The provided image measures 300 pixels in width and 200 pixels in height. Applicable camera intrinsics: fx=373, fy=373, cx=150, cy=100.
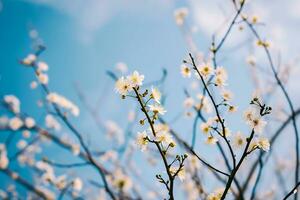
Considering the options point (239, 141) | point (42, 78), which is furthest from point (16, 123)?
point (239, 141)

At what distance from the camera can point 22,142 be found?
9.62 meters

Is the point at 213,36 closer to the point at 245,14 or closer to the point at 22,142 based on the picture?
the point at 245,14

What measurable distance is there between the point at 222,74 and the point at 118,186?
9.72 feet

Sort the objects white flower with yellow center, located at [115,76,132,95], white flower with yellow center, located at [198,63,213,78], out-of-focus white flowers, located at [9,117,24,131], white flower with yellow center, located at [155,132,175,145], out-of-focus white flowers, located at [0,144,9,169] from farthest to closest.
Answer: out-of-focus white flowers, located at [9,117,24,131]
out-of-focus white flowers, located at [0,144,9,169]
white flower with yellow center, located at [198,63,213,78]
white flower with yellow center, located at [115,76,132,95]
white flower with yellow center, located at [155,132,175,145]

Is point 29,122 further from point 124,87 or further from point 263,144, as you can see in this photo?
point 263,144

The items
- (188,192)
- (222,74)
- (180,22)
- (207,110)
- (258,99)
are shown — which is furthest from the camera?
(188,192)

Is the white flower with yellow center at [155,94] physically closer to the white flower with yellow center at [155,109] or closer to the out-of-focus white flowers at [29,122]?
the white flower with yellow center at [155,109]

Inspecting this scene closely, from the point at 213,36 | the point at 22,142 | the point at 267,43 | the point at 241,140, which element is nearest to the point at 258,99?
the point at 241,140

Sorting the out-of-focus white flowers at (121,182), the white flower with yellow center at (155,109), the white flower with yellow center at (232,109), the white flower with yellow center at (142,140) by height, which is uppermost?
the out-of-focus white flowers at (121,182)

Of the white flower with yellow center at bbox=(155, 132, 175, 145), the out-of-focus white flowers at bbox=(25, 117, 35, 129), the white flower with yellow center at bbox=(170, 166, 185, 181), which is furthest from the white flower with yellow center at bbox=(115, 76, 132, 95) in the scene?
the out-of-focus white flowers at bbox=(25, 117, 35, 129)

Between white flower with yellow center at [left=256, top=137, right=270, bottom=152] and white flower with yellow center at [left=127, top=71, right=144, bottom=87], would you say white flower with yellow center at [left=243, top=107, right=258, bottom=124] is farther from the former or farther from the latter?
white flower with yellow center at [left=127, top=71, right=144, bottom=87]

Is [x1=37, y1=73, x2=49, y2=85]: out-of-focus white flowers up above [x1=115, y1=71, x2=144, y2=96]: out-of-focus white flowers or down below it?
above

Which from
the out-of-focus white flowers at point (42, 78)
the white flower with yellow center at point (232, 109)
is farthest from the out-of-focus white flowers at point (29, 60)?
the white flower with yellow center at point (232, 109)

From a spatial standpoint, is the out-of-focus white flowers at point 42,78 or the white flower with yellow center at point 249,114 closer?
the white flower with yellow center at point 249,114
